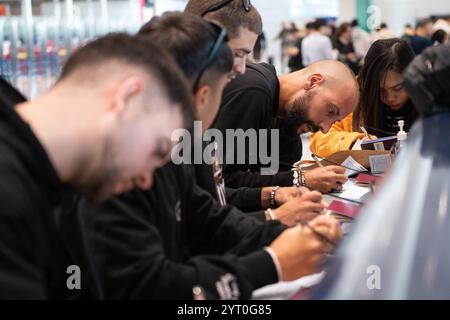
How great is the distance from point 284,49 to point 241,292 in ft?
41.0

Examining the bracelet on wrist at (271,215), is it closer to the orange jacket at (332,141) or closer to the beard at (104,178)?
the beard at (104,178)

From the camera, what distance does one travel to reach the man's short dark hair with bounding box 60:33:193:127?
3.11 feet

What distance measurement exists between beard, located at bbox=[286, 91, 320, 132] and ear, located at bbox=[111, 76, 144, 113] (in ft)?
5.64

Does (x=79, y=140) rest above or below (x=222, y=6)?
below

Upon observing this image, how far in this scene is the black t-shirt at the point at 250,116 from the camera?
2.25 m

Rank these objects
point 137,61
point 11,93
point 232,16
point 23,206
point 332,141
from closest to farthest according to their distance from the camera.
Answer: point 23,206 < point 137,61 < point 11,93 < point 232,16 < point 332,141

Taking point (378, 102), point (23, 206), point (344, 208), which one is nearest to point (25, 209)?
point (23, 206)

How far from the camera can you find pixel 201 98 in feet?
4.38

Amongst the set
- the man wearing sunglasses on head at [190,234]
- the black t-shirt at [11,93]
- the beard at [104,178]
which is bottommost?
the man wearing sunglasses on head at [190,234]

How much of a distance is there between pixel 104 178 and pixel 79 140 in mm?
64

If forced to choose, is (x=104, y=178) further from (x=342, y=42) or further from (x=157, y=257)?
(x=342, y=42)

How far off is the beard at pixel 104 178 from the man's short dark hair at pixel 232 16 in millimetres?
1252

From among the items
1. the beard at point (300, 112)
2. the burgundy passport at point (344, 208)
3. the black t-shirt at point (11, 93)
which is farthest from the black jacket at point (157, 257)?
the beard at point (300, 112)
